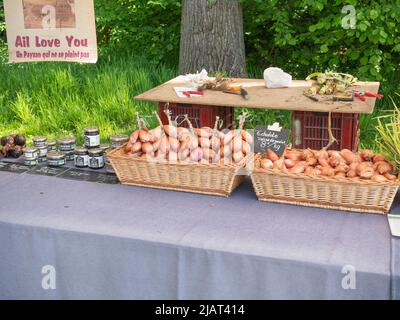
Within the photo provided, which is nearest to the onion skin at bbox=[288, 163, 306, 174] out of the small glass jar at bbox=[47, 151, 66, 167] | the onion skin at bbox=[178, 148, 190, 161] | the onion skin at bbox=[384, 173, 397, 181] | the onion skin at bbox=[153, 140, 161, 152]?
the onion skin at bbox=[384, 173, 397, 181]

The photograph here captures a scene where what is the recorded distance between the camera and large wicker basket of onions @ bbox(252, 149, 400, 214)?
8.13 ft

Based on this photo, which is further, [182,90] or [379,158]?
[182,90]

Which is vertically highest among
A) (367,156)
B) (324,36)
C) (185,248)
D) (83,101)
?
(324,36)

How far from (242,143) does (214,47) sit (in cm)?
338

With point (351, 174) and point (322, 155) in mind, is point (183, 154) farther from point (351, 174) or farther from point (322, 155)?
point (351, 174)

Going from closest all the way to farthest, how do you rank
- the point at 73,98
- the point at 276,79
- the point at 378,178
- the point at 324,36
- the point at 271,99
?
the point at 378,178
the point at 271,99
the point at 276,79
the point at 73,98
the point at 324,36

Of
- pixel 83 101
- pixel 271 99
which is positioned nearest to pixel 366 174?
pixel 271 99

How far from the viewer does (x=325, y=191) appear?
2531 mm

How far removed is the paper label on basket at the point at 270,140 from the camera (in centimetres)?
273

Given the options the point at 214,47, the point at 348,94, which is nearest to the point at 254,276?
the point at 348,94

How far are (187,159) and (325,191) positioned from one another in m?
0.60

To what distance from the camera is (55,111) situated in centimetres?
605

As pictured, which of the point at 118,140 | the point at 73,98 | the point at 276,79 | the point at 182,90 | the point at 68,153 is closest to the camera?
the point at 118,140
